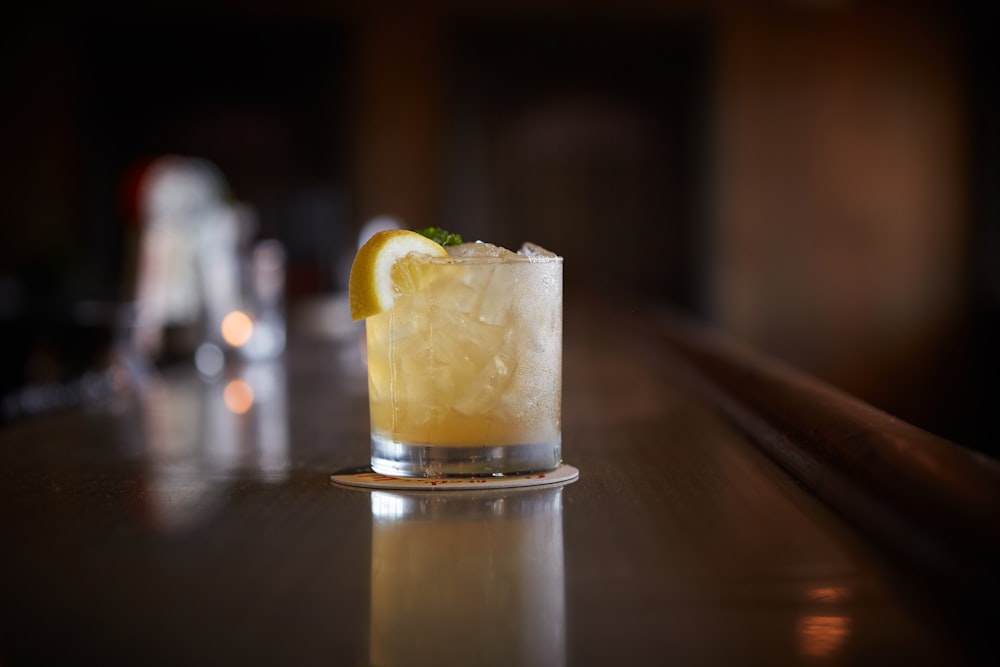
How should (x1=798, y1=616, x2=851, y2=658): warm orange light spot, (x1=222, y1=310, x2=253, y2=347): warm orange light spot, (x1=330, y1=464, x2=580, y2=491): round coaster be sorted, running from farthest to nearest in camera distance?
1. (x1=222, y1=310, x2=253, y2=347): warm orange light spot
2. (x1=330, y1=464, x2=580, y2=491): round coaster
3. (x1=798, y1=616, x2=851, y2=658): warm orange light spot

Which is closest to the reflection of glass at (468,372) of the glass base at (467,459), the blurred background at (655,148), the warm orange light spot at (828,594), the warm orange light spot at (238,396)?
the glass base at (467,459)

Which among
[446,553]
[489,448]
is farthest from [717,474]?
[446,553]

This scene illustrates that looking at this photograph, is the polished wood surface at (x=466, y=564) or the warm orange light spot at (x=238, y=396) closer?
the polished wood surface at (x=466, y=564)

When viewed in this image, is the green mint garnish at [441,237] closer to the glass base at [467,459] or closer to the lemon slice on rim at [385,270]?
the lemon slice on rim at [385,270]

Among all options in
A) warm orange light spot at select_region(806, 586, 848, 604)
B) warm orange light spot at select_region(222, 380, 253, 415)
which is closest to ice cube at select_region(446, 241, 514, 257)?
warm orange light spot at select_region(806, 586, 848, 604)

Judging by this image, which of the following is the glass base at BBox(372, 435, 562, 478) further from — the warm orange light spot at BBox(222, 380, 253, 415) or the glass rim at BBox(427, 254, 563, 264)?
the warm orange light spot at BBox(222, 380, 253, 415)

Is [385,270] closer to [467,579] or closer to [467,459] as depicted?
[467,459]

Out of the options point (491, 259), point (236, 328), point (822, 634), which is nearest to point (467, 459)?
point (491, 259)
